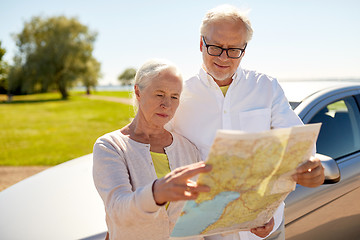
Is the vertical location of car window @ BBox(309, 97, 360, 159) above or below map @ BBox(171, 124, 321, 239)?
below

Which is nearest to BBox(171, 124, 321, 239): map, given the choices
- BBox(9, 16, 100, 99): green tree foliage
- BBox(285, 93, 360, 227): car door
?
BBox(285, 93, 360, 227): car door

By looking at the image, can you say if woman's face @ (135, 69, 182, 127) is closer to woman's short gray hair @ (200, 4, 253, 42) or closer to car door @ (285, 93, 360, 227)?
woman's short gray hair @ (200, 4, 253, 42)

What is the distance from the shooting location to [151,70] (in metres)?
1.46

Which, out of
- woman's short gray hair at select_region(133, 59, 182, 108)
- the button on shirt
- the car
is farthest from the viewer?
the car

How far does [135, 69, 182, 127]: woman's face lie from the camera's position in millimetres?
1459

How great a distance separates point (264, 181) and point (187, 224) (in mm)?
304

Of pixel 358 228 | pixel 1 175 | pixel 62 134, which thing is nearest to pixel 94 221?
pixel 358 228

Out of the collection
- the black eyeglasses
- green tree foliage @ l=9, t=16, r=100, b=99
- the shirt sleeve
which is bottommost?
green tree foliage @ l=9, t=16, r=100, b=99

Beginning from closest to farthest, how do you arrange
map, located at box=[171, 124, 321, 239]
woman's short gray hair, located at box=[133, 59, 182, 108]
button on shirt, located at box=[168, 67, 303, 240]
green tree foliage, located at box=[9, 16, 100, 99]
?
map, located at box=[171, 124, 321, 239], woman's short gray hair, located at box=[133, 59, 182, 108], button on shirt, located at box=[168, 67, 303, 240], green tree foliage, located at box=[9, 16, 100, 99]

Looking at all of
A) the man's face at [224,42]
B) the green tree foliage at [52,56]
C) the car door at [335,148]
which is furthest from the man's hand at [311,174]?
the green tree foliage at [52,56]

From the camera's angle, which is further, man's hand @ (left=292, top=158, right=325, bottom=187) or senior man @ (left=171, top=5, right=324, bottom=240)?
senior man @ (left=171, top=5, right=324, bottom=240)

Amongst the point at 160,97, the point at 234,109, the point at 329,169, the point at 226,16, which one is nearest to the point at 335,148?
the point at 329,169

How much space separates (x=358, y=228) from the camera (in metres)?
2.76

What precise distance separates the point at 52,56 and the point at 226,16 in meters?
39.6
